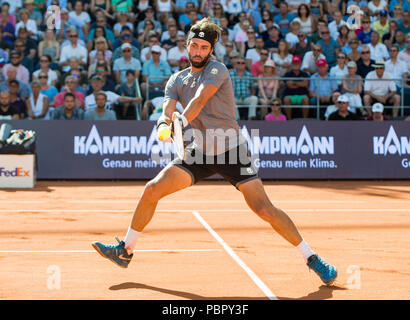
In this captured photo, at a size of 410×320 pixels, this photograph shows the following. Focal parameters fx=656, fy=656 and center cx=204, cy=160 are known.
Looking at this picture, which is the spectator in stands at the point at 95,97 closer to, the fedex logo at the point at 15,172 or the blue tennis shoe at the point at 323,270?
the fedex logo at the point at 15,172

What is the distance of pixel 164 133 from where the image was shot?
17.3 feet

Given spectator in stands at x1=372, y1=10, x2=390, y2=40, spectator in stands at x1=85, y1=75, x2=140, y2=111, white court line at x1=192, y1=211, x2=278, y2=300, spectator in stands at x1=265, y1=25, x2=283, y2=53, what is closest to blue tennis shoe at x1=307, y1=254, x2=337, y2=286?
white court line at x1=192, y1=211, x2=278, y2=300

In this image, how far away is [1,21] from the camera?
1827 cm

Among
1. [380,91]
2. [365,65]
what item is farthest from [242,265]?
[365,65]

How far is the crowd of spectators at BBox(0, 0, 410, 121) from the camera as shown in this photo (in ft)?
53.6

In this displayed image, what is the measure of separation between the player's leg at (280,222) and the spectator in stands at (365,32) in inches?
566

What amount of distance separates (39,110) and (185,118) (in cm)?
1164

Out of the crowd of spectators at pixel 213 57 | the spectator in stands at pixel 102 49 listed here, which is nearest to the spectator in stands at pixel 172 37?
the crowd of spectators at pixel 213 57

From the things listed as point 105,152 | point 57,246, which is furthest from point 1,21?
point 57,246

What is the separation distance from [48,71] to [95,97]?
1752mm

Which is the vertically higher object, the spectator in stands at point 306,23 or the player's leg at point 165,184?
the spectator in stands at point 306,23

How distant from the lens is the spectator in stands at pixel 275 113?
52.4 ft

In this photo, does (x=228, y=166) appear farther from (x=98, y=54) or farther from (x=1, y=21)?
(x=1, y=21)

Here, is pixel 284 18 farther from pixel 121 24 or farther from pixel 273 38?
pixel 121 24
